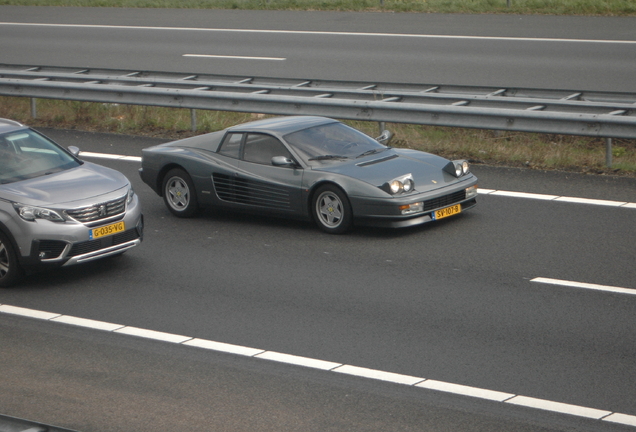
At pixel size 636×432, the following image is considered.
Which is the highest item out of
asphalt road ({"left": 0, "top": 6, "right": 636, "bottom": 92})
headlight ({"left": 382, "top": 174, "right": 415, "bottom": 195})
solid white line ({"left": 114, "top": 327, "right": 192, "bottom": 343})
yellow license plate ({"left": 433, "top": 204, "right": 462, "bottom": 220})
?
asphalt road ({"left": 0, "top": 6, "right": 636, "bottom": 92})

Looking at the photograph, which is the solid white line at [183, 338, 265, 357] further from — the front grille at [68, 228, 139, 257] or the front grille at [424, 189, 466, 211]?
the front grille at [424, 189, 466, 211]

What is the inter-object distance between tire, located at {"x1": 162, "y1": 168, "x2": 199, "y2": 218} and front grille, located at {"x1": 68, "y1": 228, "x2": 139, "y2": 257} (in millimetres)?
1975

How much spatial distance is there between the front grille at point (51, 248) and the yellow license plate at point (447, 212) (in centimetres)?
413

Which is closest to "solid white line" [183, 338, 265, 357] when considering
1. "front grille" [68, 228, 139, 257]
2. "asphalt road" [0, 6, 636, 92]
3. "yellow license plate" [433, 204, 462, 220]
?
"front grille" [68, 228, 139, 257]

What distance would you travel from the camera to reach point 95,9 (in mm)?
33531

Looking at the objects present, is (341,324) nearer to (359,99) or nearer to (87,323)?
(87,323)

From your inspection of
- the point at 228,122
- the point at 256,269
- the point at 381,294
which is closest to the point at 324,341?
the point at 381,294

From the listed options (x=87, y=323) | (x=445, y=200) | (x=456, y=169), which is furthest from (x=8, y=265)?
(x=456, y=169)

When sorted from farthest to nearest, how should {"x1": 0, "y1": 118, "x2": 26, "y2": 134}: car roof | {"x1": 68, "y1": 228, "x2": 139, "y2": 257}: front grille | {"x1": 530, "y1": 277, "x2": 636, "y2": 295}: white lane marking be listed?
1. {"x1": 0, "y1": 118, "x2": 26, "y2": 134}: car roof
2. {"x1": 68, "y1": 228, "x2": 139, "y2": 257}: front grille
3. {"x1": 530, "y1": 277, "x2": 636, "y2": 295}: white lane marking

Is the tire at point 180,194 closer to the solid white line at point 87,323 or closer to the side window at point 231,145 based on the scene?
the side window at point 231,145

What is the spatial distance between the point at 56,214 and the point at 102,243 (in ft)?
1.84

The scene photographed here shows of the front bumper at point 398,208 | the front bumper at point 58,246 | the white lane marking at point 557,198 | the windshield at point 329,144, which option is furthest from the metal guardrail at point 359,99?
the front bumper at point 58,246

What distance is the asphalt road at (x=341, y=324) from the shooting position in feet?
20.8

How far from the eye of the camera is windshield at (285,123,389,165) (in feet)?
36.2
